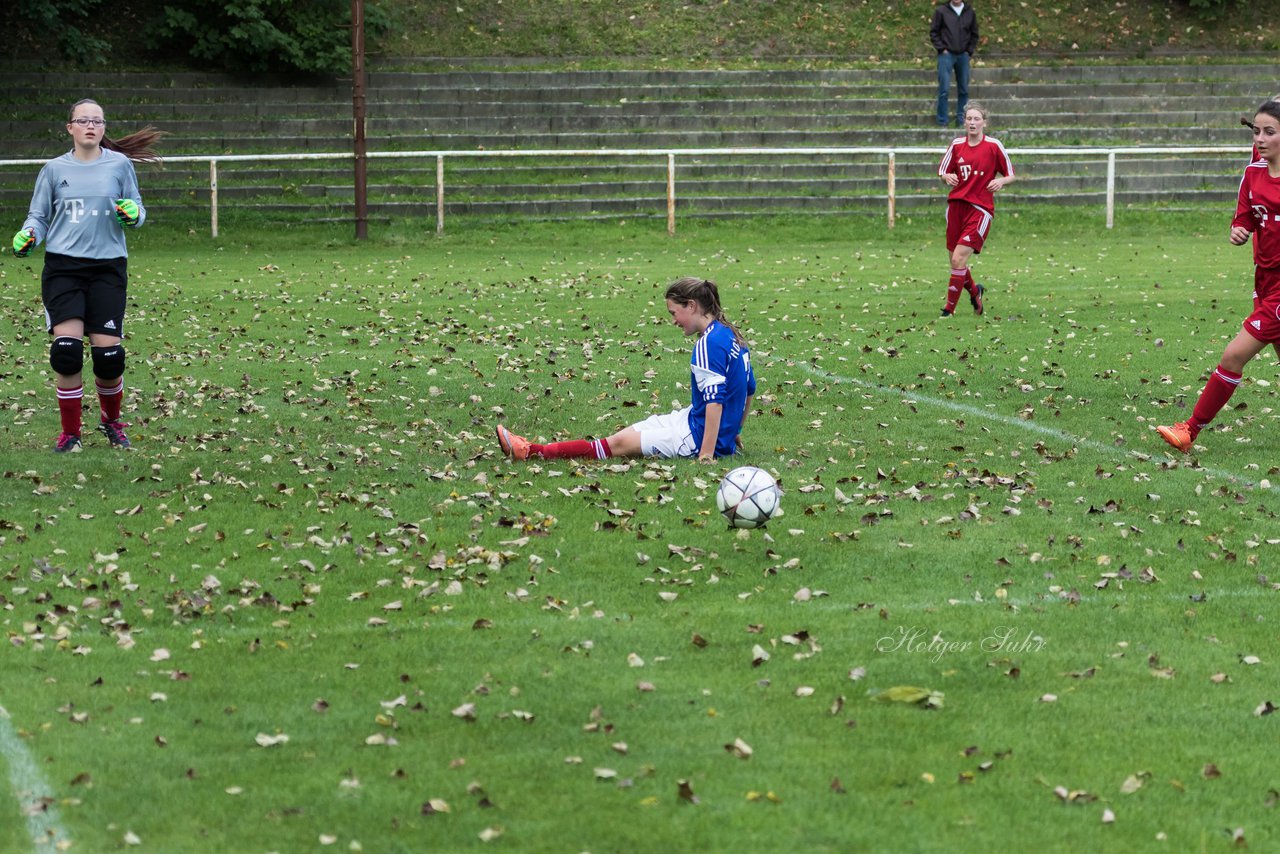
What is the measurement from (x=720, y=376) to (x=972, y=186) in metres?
8.68

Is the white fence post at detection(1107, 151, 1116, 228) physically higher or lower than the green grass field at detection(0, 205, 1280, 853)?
higher

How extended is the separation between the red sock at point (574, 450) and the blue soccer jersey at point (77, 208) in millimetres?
2845

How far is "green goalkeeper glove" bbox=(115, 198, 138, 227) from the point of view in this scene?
962 centimetres

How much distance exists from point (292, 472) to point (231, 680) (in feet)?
12.2

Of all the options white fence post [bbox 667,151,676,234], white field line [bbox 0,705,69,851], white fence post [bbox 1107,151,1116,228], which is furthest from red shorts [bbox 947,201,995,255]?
white field line [bbox 0,705,69,851]

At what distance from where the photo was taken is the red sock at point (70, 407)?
33.2 feet

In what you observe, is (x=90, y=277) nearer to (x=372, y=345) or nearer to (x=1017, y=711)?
(x=372, y=345)

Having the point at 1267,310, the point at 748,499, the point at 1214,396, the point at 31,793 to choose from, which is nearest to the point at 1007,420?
the point at 1214,396

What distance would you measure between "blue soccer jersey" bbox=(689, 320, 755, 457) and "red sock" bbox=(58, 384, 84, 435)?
12.9ft

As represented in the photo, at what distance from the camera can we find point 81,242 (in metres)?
9.81

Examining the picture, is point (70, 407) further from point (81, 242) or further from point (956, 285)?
point (956, 285)

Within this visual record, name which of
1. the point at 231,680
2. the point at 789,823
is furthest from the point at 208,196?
the point at 789,823

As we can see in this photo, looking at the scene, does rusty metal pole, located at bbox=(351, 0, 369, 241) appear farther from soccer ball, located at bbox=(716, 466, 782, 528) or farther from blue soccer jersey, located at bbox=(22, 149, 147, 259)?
soccer ball, located at bbox=(716, 466, 782, 528)

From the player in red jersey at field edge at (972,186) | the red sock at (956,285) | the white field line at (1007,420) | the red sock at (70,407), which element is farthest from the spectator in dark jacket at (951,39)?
the red sock at (70,407)
